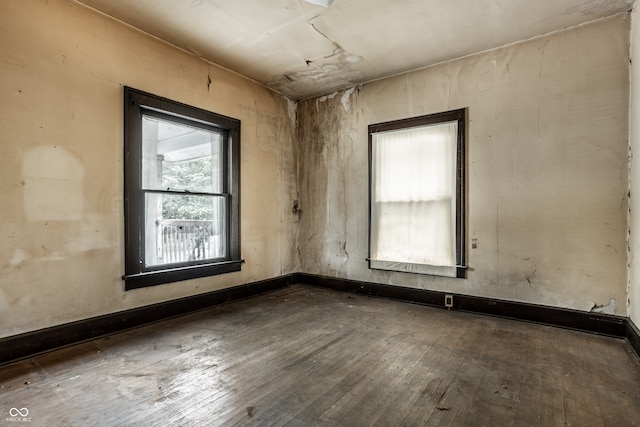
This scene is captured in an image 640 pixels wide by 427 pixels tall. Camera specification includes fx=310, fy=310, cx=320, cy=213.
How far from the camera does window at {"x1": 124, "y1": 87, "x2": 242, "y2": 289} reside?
306 cm

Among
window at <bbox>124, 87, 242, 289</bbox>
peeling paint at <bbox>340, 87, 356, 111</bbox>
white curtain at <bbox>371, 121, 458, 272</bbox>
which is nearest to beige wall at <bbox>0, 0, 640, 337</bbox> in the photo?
window at <bbox>124, 87, 242, 289</bbox>

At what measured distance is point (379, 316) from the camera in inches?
133

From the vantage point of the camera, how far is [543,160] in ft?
10.3

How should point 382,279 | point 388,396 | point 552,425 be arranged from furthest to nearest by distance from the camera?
1. point 382,279
2. point 388,396
3. point 552,425

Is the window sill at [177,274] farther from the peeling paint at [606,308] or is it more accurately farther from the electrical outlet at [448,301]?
the peeling paint at [606,308]

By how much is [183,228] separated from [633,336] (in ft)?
14.1

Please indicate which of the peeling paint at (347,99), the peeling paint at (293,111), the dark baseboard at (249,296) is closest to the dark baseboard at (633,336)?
the dark baseboard at (249,296)

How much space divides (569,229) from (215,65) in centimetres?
429

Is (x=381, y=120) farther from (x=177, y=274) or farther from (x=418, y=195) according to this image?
(x=177, y=274)

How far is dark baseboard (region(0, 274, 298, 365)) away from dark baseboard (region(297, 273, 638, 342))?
1.74 m

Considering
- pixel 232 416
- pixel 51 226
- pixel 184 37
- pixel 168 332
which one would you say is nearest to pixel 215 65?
pixel 184 37

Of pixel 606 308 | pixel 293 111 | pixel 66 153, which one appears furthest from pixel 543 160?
pixel 66 153

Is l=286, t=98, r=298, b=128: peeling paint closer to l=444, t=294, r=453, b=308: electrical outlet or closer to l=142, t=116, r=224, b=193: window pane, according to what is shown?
l=142, t=116, r=224, b=193: window pane

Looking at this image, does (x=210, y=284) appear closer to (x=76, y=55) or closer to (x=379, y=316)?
(x=379, y=316)
